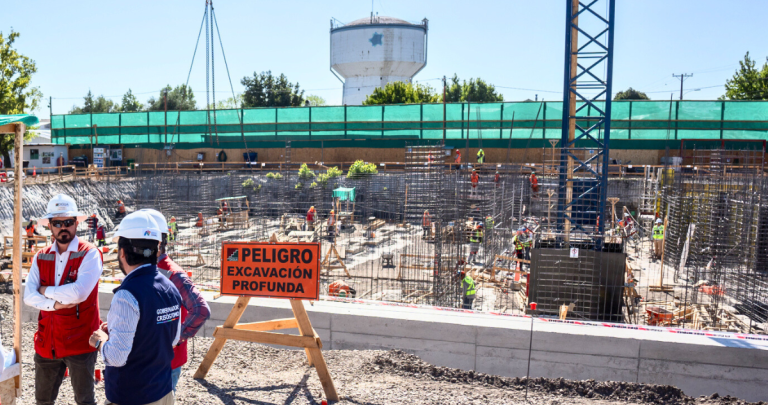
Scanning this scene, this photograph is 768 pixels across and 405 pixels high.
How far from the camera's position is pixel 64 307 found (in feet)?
12.9

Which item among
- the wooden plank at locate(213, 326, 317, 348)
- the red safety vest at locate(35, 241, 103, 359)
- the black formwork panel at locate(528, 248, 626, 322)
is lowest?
the black formwork panel at locate(528, 248, 626, 322)

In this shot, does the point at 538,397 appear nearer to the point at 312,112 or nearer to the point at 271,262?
the point at 271,262

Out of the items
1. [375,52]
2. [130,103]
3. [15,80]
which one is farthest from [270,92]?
[15,80]

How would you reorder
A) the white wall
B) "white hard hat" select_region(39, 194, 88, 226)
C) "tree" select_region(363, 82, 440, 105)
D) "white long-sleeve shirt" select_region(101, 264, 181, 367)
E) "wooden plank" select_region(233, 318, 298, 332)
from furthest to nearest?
"tree" select_region(363, 82, 440, 105), the white wall, "wooden plank" select_region(233, 318, 298, 332), "white hard hat" select_region(39, 194, 88, 226), "white long-sleeve shirt" select_region(101, 264, 181, 367)

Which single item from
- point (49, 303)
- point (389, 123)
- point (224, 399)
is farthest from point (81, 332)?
point (389, 123)

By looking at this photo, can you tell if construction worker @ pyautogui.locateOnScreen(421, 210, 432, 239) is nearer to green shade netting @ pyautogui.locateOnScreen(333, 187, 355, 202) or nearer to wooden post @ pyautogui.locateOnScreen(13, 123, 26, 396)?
green shade netting @ pyautogui.locateOnScreen(333, 187, 355, 202)

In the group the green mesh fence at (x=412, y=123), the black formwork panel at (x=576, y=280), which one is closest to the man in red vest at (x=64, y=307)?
the black formwork panel at (x=576, y=280)

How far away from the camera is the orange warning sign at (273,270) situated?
5.32 metres

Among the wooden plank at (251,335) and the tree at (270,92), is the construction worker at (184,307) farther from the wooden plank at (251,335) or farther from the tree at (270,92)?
the tree at (270,92)

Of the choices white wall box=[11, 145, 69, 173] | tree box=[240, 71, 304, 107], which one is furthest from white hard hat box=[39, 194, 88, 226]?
tree box=[240, 71, 304, 107]

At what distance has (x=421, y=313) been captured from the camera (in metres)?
6.43

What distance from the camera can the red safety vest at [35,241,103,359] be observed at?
3.92 m

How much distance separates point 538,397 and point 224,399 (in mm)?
2980

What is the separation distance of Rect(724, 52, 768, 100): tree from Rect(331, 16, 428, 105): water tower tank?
124 feet
